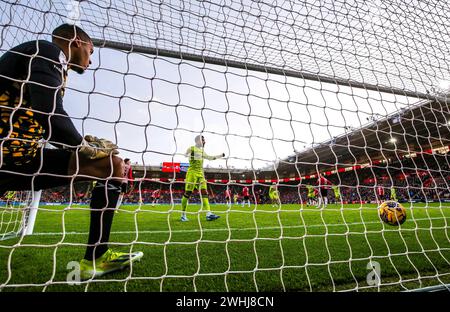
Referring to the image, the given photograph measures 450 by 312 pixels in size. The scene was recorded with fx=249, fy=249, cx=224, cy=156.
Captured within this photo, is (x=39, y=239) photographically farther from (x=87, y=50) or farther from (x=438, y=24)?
(x=438, y=24)

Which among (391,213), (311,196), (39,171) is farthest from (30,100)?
(311,196)

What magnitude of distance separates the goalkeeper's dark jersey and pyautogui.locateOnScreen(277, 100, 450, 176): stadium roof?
1.56 meters

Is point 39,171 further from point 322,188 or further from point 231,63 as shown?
point 322,188

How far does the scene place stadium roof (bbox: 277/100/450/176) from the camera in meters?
2.83

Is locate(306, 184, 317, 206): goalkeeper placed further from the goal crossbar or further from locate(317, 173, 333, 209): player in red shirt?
the goal crossbar

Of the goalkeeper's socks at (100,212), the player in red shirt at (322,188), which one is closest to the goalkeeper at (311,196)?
the player in red shirt at (322,188)

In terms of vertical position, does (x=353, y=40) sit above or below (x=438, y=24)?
below

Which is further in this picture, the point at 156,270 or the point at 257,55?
the point at 257,55

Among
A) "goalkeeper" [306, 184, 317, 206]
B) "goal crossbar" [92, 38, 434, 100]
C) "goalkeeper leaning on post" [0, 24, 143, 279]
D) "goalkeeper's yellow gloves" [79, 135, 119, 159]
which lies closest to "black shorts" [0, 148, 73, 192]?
"goalkeeper leaning on post" [0, 24, 143, 279]

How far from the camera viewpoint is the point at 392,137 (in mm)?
2672

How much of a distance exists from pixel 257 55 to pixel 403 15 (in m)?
1.98
